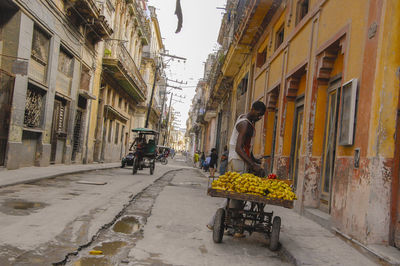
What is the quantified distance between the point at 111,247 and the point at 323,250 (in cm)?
262

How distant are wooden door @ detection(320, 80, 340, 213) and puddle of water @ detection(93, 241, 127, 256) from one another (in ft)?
14.4

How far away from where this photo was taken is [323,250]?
4.94 meters

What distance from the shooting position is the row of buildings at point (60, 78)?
11.1 meters

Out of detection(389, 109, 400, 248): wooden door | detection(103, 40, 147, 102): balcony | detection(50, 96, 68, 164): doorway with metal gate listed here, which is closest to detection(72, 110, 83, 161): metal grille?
detection(50, 96, 68, 164): doorway with metal gate

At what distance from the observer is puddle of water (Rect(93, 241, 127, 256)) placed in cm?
415

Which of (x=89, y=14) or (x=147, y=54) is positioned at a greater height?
(x=147, y=54)

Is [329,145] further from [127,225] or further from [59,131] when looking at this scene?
[59,131]

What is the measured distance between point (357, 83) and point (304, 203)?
3.11 meters

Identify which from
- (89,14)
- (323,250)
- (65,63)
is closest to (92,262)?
(323,250)

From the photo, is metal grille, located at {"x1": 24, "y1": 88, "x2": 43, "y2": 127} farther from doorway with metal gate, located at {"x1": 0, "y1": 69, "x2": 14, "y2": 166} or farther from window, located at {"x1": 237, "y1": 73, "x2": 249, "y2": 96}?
window, located at {"x1": 237, "y1": 73, "x2": 249, "y2": 96}

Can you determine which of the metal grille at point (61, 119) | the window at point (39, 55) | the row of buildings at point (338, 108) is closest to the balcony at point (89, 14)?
the window at point (39, 55)

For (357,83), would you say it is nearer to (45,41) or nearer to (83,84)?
(45,41)

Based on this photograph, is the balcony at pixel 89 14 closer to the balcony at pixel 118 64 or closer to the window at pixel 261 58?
the balcony at pixel 118 64

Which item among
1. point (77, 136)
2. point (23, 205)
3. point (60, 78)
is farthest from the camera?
point (77, 136)
